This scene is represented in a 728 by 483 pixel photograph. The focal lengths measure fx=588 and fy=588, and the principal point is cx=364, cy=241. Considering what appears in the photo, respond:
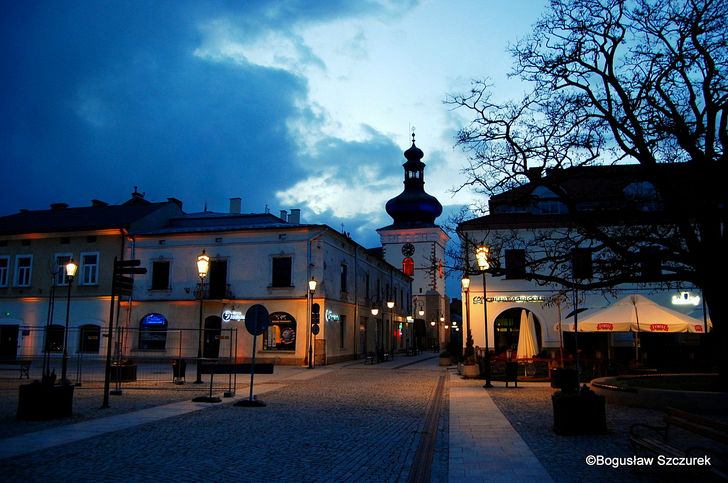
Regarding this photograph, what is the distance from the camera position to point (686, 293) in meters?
30.0

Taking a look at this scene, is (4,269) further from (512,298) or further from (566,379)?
(566,379)

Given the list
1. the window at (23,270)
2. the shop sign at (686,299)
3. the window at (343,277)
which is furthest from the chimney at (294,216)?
the shop sign at (686,299)

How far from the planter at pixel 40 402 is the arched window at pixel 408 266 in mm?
56321

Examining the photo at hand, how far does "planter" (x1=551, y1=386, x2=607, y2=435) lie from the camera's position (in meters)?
9.98

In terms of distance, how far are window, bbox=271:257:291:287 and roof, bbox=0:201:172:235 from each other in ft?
32.6

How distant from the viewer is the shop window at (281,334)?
108 feet

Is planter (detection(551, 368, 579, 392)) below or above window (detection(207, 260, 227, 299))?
below

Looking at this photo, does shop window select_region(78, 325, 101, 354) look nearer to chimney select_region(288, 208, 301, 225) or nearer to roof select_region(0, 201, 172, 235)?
roof select_region(0, 201, 172, 235)

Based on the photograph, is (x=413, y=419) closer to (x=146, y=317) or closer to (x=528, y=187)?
(x=528, y=187)

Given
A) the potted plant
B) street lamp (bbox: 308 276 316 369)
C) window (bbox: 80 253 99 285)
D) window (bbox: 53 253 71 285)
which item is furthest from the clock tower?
the potted plant

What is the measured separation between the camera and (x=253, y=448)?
9.11m

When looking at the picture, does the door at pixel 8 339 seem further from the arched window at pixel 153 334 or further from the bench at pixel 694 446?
the bench at pixel 694 446

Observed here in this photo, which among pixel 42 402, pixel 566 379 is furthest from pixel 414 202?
pixel 42 402

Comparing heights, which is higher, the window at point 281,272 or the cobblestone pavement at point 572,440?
the window at point 281,272
